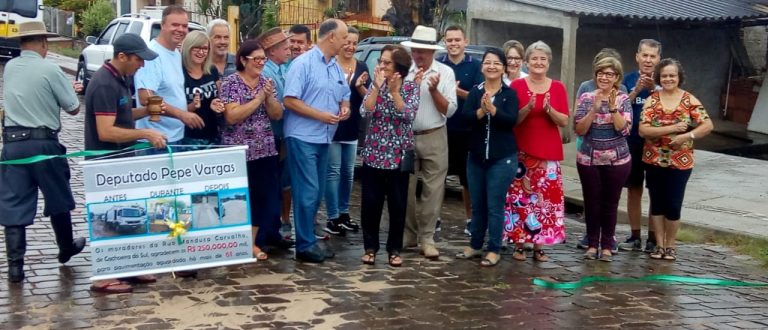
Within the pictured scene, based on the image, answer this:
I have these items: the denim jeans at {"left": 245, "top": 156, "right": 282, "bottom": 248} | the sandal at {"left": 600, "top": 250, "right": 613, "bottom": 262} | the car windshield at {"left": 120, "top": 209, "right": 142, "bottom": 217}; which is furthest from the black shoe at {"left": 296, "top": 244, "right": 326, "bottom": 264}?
the sandal at {"left": 600, "top": 250, "right": 613, "bottom": 262}

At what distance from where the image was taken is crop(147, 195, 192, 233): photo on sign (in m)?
6.57

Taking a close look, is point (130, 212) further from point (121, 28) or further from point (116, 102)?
point (121, 28)

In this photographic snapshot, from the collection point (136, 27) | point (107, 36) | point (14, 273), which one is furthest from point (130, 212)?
point (107, 36)

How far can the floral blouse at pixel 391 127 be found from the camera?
7.43 metres

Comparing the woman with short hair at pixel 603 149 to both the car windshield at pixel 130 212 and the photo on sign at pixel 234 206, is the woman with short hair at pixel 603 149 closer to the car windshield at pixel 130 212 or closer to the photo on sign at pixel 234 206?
the photo on sign at pixel 234 206

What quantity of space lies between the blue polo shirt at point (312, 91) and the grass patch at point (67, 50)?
25.9 meters

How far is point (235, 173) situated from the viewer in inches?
267

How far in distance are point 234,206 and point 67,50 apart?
29562mm

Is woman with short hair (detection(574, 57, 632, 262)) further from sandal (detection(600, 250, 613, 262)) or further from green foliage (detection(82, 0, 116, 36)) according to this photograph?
green foliage (detection(82, 0, 116, 36))

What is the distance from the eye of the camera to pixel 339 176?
8922mm

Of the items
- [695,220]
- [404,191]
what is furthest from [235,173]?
[695,220]

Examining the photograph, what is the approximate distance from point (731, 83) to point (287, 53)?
487 inches

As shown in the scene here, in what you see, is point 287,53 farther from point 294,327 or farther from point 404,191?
point 294,327

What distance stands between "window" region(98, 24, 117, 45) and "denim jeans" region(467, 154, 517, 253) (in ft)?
48.5
